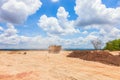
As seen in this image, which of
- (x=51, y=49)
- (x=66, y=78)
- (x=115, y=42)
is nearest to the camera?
(x=66, y=78)

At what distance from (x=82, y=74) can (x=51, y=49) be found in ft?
51.3

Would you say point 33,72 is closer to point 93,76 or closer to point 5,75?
point 5,75

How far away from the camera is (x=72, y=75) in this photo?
33.0 feet

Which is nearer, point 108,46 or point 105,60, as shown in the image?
point 105,60

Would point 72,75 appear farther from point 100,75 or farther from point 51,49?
point 51,49

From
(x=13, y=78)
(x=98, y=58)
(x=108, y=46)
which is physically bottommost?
(x=13, y=78)

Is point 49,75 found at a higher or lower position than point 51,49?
lower

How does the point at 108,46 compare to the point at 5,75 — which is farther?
the point at 108,46

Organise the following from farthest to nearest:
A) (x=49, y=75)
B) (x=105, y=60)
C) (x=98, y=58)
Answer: (x=98, y=58) < (x=105, y=60) < (x=49, y=75)

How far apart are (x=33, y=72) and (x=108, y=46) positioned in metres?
42.6

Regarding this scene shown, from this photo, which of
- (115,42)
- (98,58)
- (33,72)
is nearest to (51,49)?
(98,58)

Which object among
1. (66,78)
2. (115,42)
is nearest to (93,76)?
(66,78)

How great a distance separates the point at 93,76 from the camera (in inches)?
388

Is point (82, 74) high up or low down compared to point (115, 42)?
down
